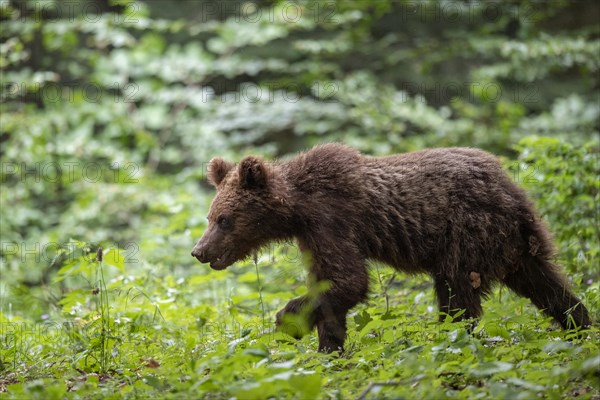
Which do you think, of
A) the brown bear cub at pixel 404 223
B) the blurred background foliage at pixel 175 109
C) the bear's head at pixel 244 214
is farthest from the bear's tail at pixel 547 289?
the blurred background foliage at pixel 175 109

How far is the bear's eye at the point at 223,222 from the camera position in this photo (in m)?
6.12

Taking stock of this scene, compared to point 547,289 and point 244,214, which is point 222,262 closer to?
point 244,214

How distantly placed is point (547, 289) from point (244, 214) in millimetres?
2628

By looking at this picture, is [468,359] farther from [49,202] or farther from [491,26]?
[49,202]

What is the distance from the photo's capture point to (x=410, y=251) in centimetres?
606

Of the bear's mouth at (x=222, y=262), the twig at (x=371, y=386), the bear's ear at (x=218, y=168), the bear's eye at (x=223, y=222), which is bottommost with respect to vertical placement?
the bear's mouth at (x=222, y=262)

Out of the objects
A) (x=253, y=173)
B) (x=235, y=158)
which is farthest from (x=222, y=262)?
(x=235, y=158)

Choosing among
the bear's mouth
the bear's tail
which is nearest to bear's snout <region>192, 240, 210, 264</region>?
the bear's mouth

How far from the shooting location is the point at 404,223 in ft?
19.8

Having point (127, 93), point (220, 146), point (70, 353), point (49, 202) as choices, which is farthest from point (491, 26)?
point (70, 353)

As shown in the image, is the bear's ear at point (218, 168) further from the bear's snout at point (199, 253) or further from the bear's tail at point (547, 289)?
the bear's tail at point (547, 289)

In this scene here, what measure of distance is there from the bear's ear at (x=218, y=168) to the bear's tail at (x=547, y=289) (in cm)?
266

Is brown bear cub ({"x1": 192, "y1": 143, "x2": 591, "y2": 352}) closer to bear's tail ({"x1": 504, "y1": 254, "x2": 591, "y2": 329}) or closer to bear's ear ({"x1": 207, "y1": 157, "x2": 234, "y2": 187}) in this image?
bear's tail ({"x1": 504, "y1": 254, "x2": 591, "y2": 329})

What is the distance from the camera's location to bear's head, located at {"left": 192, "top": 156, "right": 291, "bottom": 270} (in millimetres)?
6035
